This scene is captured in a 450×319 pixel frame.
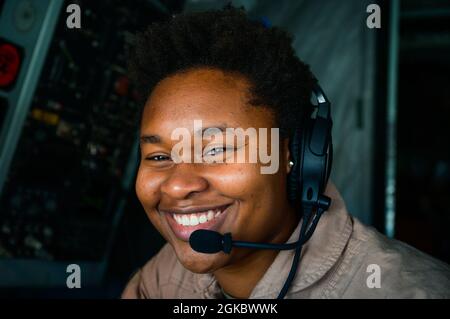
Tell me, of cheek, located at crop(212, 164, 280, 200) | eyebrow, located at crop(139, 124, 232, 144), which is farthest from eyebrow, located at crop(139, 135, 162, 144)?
cheek, located at crop(212, 164, 280, 200)

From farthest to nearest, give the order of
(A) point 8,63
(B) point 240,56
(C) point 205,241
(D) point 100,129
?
(D) point 100,129 → (A) point 8,63 → (B) point 240,56 → (C) point 205,241

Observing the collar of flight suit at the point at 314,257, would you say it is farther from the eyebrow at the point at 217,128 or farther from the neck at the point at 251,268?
the eyebrow at the point at 217,128

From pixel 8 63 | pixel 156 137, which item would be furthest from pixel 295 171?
pixel 8 63

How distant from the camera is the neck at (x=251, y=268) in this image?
91 centimetres

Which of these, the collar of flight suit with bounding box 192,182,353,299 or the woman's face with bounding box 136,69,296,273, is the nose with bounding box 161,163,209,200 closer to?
the woman's face with bounding box 136,69,296,273

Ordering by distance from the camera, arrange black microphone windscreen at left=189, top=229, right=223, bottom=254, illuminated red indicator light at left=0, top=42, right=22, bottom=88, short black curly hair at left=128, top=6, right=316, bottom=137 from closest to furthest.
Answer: black microphone windscreen at left=189, top=229, right=223, bottom=254 → short black curly hair at left=128, top=6, right=316, bottom=137 → illuminated red indicator light at left=0, top=42, right=22, bottom=88

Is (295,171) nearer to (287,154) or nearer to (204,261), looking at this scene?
(287,154)

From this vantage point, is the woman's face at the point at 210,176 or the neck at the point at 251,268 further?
the neck at the point at 251,268

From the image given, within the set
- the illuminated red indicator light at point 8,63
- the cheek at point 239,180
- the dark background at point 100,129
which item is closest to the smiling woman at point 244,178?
the cheek at point 239,180

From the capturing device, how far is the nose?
2.56ft

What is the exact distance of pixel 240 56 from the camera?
2.80 ft

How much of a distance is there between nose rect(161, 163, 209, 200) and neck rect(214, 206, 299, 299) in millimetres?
198

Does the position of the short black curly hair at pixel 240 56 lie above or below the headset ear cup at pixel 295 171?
above

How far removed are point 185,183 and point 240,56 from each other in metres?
0.26
